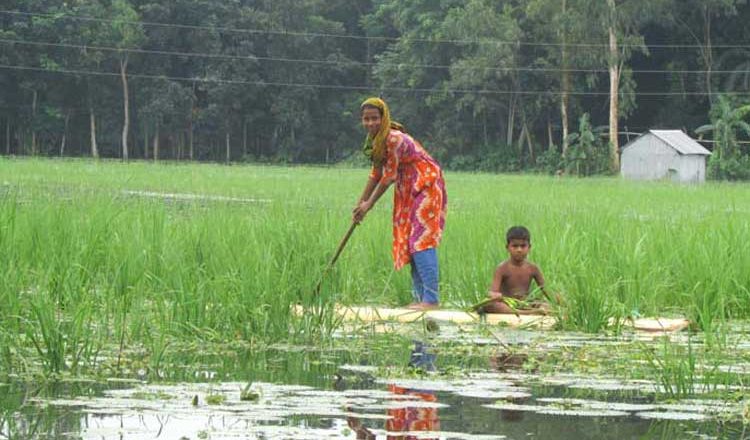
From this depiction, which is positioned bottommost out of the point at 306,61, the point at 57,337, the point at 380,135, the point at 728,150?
the point at 728,150

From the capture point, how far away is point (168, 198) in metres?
23.5

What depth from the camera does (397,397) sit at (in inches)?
210

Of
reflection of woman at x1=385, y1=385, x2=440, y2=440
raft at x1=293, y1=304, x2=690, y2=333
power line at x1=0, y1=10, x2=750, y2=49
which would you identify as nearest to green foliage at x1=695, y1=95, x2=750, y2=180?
power line at x1=0, y1=10, x2=750, y2=49

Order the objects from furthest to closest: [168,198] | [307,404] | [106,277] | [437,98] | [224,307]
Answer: [437,98] < [168,198] < [106,277] < [224,307] < [307,404]

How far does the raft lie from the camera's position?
302 inches

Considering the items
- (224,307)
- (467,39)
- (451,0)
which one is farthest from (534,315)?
(451,0)

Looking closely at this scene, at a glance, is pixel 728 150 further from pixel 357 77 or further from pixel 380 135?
pixel 380 135

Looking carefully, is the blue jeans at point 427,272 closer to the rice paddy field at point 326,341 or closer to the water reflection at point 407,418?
the rice paddy field at point 326,341

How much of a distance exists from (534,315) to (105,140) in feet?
175

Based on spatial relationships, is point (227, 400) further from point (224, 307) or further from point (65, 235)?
point (65, 235)

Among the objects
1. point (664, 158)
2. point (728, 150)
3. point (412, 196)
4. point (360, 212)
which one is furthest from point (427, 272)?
point (728, 150)

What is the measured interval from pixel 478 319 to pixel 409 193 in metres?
1.25

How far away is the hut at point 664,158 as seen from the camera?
43875 millimetres

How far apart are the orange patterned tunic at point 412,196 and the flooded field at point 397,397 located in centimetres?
197
